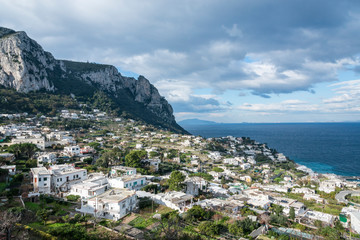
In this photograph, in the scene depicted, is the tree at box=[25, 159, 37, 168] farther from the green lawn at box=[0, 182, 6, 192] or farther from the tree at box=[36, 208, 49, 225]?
the tree at box=[36, 208, 49, 225]

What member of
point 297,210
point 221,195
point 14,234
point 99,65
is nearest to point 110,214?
point 14,234

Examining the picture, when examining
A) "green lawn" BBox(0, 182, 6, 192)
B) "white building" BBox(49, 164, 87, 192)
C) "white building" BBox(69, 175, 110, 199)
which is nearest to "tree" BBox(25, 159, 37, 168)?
"white building" BBox(49, 164, 87, 192)

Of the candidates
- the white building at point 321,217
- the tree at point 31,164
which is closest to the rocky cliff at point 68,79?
the tree at point 31,164

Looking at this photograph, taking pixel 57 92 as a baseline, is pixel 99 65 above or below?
above

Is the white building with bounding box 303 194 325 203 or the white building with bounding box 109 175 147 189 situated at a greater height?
the white building with bounding box 109 175 147 189

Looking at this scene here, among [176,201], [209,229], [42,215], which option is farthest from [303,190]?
[42,215]

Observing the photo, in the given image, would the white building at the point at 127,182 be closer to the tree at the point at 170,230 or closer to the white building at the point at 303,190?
the tree at the point at 170,230

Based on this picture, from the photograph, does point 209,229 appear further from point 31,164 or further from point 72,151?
point 72,151

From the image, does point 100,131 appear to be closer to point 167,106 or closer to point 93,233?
point 93,233
